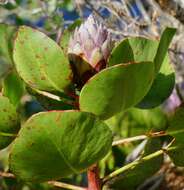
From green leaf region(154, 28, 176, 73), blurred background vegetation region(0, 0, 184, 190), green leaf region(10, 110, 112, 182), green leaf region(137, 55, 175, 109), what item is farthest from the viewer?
blurred background vegetation region(0, 0, 184, 190)

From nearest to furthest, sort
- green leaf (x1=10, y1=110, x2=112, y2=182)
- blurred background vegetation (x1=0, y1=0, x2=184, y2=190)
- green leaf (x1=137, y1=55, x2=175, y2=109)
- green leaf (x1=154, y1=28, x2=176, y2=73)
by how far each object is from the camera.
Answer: green leaf (x1=10, y1=110, x2=112, y2=182) < green leaf (x1=154, y1=28, x2=176, y2=73) < green leaf (x1=137, y1=55, x2=175, y2=109) < blurred background vegetation (x1=0, y1=0, x2=184, y2=190)

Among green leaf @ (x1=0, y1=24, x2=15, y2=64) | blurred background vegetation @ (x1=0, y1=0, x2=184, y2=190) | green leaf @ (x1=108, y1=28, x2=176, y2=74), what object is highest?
green leaf @ (x1=108, y1=28, x2=176, y2=74)

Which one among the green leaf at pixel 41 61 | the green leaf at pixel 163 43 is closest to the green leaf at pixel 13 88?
the green leaf at pixel 41 61

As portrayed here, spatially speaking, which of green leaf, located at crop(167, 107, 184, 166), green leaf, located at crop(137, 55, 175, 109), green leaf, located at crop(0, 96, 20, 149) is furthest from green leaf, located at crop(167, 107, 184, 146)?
green leaf, located at crop(0, 96, 20, 149)

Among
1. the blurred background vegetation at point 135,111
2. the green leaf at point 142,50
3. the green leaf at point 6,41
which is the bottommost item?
the blurred background vegetation at point 135,111

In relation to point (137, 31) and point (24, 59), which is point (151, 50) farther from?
point (137, 31)

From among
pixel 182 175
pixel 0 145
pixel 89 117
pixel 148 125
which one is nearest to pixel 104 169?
pixel 148 125

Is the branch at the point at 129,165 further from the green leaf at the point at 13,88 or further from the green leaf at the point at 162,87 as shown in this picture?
the green leaf at the point at 13,88

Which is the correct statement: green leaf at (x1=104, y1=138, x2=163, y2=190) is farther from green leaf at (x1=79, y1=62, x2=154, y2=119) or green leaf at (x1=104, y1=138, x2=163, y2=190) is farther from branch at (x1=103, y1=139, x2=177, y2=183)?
green leaf at (x1=79, y1=62, x2=154, y2=119)
